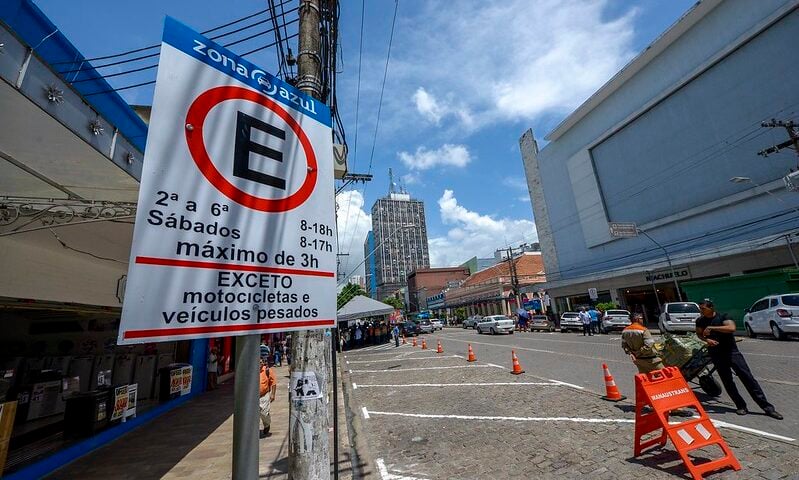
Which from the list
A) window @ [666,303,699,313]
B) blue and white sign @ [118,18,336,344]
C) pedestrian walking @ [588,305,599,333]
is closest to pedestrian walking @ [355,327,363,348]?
pedestrian walking @ [588,305,599,333]

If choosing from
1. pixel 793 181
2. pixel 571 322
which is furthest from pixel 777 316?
pixel 571 322

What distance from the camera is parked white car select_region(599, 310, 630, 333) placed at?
881 inches

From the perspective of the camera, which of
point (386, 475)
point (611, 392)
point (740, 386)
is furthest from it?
point (740, 386)

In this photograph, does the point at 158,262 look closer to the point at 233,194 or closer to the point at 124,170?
the point at 233,194

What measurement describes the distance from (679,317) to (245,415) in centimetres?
2266

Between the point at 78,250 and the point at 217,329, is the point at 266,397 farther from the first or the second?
the point at 217,329

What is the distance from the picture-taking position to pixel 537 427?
19.1 ft

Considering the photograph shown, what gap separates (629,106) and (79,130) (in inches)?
1489

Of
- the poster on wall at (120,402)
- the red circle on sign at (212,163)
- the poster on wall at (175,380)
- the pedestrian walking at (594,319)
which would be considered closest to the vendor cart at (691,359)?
the red circle on sign at (212,163)

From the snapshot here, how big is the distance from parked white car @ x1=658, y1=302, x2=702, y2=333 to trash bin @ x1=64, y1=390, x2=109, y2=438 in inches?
880

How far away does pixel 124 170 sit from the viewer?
4.64 meters

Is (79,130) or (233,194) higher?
(79,130)

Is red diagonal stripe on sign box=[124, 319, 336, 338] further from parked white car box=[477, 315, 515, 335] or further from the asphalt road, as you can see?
parked white car box=[477, 315, 515, 335]

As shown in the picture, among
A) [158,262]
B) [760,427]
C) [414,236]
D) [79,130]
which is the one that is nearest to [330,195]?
[158,262]
